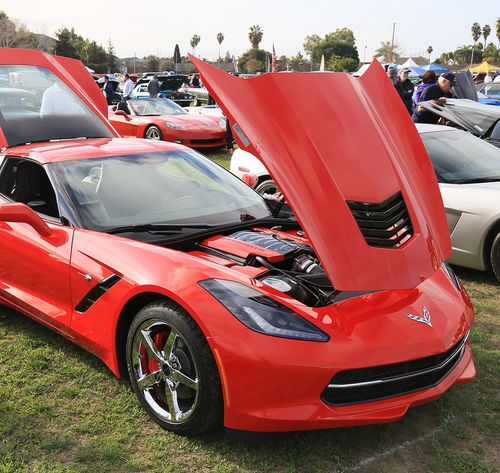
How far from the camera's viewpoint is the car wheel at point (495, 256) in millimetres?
4594

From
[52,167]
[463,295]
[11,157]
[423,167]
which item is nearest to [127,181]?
[52,167]

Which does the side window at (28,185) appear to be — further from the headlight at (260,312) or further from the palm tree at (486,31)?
the palm tree at (486,31)

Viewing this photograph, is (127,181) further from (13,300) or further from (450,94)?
(450,94)

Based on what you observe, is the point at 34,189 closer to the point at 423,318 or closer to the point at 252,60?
the point at 423,318

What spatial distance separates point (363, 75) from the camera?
11.0ft

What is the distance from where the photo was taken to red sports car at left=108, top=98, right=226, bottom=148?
11859 millimetres

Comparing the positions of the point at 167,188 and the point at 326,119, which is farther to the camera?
the point at 167,188

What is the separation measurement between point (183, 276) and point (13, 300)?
5.39ft

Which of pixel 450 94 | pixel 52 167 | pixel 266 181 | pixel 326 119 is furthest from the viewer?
pixel 450 94

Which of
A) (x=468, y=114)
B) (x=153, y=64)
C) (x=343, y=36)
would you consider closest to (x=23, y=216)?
(x=468, y=114)

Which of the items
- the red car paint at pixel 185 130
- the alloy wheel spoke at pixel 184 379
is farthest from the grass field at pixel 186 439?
the red car paint at pixel 185 130

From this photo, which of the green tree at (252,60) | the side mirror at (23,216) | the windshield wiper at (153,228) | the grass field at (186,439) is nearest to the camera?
the grass field at (186,439)

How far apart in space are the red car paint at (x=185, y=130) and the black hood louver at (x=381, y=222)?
9.33m

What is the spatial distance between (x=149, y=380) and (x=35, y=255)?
1115 mm
